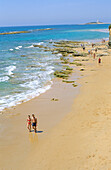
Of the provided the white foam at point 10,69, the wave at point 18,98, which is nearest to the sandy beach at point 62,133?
the wave at point 18,98

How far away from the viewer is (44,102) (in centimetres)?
1647

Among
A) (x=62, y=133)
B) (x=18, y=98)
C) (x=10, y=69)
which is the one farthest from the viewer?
(x=10, y=69)

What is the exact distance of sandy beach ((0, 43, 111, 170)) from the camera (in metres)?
8.95

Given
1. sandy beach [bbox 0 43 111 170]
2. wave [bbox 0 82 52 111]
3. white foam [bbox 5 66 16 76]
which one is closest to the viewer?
sandy beach [bbox 0 43 111 170]

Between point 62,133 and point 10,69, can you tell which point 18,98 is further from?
point 10,69

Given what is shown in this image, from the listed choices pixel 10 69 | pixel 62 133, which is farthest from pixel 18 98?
pixel 10 69

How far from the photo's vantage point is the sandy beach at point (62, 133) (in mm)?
8945

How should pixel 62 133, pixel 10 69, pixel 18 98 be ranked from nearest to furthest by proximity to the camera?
1. pixel 62 133
2. pixel 18 98
3. pixel 10 69

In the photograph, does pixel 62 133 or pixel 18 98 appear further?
pixel 18 98

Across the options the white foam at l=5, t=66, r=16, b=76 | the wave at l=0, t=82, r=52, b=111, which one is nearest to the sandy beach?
the wave at l=0, t=82, r=52, b=111

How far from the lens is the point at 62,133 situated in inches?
453

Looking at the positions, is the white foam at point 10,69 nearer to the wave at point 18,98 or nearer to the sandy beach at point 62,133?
the wave at point 18,98

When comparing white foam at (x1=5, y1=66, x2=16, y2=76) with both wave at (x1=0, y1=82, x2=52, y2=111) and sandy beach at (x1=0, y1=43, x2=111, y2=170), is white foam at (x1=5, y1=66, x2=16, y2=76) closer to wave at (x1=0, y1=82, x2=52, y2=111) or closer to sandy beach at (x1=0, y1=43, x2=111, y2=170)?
wave at (x1=0, y1=82, x2=52, y2=111)

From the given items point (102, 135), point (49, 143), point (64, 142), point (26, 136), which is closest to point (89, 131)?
point (102, 135)
